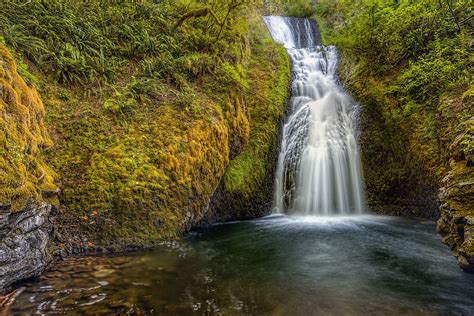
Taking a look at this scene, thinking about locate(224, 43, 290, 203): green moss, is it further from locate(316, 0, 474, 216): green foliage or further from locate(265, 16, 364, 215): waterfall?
locate(316, 0, 474, 216): green foliage

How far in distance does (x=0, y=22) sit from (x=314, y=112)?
811 centimetres

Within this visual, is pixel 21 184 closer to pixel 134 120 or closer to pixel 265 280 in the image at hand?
pixel 134 120

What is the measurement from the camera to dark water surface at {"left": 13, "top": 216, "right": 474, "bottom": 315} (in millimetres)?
2943

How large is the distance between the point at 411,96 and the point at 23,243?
878 cm

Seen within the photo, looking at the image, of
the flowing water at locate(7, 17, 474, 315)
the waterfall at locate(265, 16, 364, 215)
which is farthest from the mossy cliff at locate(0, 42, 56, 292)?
the waterfall at locate(265, 16, 364, 215)


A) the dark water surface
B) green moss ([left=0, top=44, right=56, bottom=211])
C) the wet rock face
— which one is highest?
green moss ([left=0, top=44, right=56, bottom=211])

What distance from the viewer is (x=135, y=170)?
4766 mm

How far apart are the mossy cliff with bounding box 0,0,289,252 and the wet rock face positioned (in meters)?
0.51

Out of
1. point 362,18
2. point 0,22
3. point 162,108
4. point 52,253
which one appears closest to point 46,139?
point 52,253

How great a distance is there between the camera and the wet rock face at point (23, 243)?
287cm

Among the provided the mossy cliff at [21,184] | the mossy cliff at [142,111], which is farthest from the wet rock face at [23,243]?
the mossy cliff at [142,111]

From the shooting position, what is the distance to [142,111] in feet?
18.7

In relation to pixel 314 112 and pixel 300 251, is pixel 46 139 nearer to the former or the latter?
pixel 300 251

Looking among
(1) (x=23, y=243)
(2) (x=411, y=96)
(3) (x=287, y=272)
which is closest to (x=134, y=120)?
(1) (x=23, y=243)
